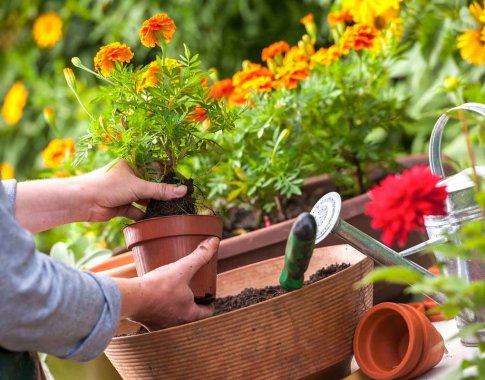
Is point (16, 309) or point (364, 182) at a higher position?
point (16, 309)

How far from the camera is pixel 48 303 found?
3.22ft

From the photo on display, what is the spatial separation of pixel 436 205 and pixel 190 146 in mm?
526

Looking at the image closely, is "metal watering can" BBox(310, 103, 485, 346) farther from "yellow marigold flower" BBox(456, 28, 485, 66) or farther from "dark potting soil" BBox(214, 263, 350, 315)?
"yellow marigold flower" BBox(456, 28, 485, 66)

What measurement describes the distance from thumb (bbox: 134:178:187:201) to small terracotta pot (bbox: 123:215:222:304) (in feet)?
0.14

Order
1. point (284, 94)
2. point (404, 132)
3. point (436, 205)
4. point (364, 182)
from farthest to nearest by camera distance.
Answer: point (404, 132), point (364, 182), point (284, 94), point (436, 205)

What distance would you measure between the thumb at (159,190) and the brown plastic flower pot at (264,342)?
0.23 m

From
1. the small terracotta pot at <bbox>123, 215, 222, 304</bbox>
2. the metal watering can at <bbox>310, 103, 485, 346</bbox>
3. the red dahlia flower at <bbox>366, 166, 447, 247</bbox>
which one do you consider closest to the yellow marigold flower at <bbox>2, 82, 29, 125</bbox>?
the small terracotta pot at <bbox>123, 215, 222, 304</bbox>

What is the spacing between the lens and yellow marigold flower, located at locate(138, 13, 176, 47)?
1.34 m

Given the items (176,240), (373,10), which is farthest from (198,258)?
(373,10)

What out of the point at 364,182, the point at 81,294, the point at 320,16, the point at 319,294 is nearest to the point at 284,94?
the point at 364,182

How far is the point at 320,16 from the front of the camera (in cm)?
326

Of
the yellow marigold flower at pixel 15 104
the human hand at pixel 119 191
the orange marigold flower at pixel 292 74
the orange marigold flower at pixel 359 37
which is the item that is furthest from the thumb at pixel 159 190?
the yellow marigold flower at pixel 15 104

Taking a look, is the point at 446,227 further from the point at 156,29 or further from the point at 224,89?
the point at 224,89

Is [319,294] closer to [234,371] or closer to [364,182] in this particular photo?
[234,371]
